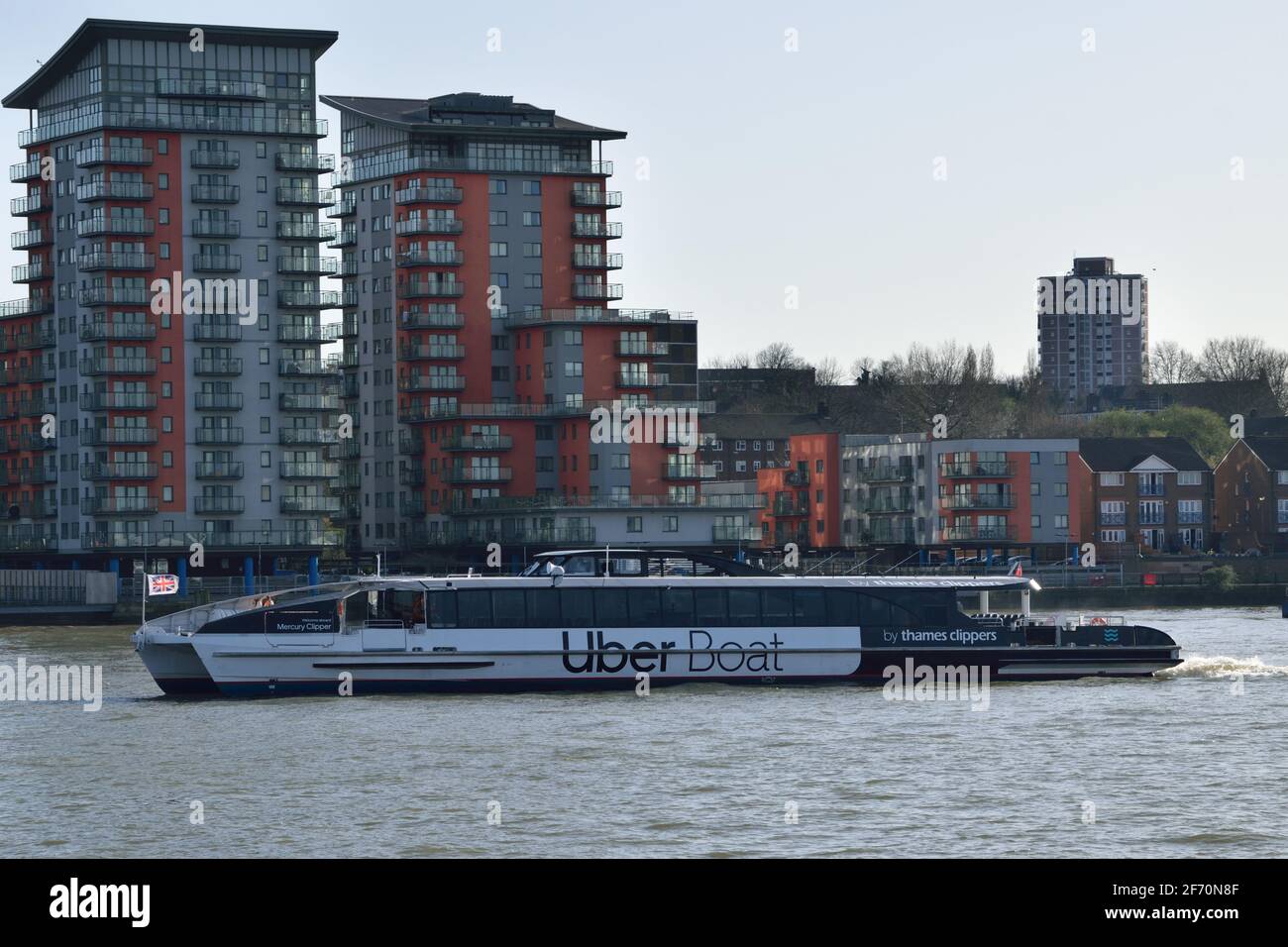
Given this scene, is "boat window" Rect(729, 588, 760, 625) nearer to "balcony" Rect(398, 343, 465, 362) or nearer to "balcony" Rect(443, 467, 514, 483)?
"balcony" Rect(443, 467, 514, 483)

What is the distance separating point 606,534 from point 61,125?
42781 mm

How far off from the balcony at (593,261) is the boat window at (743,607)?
85.7 metres

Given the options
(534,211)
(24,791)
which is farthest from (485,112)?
(24,791)

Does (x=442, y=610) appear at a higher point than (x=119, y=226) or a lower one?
lower

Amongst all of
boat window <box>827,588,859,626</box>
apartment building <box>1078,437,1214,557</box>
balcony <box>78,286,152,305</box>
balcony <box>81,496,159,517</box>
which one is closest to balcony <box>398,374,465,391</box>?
balcony <box>78,286,152,305</box>

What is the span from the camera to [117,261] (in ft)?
418

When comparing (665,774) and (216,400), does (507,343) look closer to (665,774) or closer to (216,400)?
(216,400)

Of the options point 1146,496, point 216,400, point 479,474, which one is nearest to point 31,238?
point 216,400

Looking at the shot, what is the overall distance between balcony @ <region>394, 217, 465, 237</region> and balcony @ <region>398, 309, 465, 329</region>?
208 inches

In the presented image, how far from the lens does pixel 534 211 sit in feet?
462

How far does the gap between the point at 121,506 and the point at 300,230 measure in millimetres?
20418

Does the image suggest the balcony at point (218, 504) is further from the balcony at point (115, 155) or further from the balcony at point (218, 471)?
the balcony at point (115, 155)

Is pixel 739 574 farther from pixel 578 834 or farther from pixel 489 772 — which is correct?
pixel 578 834

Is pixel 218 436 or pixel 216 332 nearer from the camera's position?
pixel 216 332
